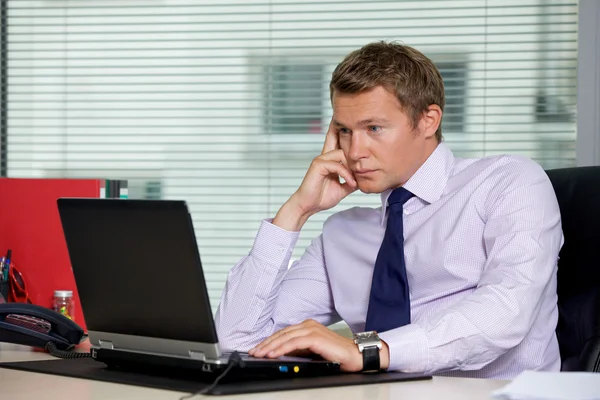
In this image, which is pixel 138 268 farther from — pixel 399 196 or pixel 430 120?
pixel 430 120

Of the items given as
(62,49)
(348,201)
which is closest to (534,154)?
(348,201)

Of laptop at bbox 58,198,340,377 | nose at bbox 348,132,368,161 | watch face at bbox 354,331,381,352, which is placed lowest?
watch face at bbox 354,331,381,352

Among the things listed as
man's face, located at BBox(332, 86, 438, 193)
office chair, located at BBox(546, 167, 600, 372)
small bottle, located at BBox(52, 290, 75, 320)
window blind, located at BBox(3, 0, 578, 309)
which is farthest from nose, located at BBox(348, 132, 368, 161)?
window blind, located at BBox(3, 0, 578, 309)

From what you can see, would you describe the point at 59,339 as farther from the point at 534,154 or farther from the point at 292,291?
the point at 534,154

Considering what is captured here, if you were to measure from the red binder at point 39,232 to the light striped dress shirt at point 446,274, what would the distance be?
56 cm

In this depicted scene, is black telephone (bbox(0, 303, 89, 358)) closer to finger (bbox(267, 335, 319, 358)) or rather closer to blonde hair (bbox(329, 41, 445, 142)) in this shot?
finger (bbox(267, 335, 319, 358))

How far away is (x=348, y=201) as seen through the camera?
3289mm

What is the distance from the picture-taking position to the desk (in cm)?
121

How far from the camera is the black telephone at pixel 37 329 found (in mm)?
1708

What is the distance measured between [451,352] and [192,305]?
1.81ft

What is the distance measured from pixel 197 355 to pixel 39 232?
1.15 m

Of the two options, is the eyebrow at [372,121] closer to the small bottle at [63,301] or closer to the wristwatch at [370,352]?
the wristwatch at [370,352]

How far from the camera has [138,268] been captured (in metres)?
1.31

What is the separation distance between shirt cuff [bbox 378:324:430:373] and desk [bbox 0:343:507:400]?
10 centimetres
